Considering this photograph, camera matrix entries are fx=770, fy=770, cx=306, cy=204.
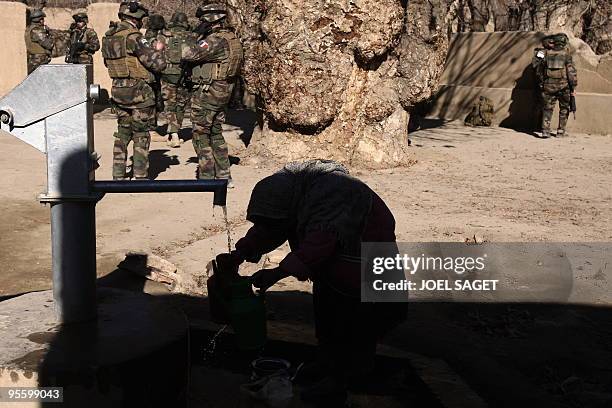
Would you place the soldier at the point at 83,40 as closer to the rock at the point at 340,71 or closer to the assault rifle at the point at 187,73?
the rock at the point at 340,71

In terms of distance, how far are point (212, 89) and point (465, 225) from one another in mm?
3173

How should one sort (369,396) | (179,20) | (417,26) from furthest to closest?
(179,20) → (417,26) → (369,396)

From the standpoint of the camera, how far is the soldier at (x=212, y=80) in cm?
814

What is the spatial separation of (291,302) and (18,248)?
2340 millimetres

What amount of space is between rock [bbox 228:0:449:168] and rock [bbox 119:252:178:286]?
4237mm

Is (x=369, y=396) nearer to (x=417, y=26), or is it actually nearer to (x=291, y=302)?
(x=291, y=302)

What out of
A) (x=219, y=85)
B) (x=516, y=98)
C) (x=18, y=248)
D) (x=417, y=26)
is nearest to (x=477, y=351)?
(x=18, y=248)

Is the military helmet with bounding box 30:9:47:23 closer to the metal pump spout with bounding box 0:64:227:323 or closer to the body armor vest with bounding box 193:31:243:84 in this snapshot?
the body armor vest with bounding box 193:31:243:84

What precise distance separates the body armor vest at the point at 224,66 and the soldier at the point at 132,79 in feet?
1.42

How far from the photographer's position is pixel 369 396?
3518mm

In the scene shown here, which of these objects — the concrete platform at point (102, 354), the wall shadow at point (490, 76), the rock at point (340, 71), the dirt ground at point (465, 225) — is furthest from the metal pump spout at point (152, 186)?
the wall shadow at point (490, 76)

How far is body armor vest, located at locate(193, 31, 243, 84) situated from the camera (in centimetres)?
822

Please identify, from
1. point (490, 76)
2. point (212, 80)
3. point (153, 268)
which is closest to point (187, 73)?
point (212, 80)

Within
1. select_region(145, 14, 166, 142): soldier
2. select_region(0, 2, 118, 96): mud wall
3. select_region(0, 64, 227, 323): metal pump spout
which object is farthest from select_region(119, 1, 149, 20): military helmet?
select_region(0, 2, 118, 96): mud wall
